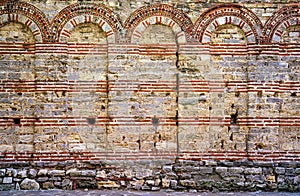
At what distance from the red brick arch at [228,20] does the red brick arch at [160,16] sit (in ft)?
0.61

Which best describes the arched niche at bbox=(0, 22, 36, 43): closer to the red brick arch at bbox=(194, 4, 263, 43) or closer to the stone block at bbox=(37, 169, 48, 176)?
the stone block at bbox=(37, 169, 48, 176)

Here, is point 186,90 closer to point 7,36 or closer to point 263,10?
point 263,10

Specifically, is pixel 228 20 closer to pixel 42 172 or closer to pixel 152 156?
pixel 152 156

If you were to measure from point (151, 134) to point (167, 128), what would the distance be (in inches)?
13.8

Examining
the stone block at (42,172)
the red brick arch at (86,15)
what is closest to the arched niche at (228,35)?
the red brick arch at (86,15)

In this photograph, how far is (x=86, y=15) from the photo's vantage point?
27.4 feet

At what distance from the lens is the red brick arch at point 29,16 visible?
8.26 meters

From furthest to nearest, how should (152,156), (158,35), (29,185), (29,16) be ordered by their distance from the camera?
1. (158,35)
2. (152,156)
3. (29,16)
4. (29,185)

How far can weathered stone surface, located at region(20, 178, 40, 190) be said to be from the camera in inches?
320

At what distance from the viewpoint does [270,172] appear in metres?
8.34

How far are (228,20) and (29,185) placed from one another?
5.20 meters

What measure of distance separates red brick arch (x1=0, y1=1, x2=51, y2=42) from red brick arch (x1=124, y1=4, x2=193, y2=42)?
163cm

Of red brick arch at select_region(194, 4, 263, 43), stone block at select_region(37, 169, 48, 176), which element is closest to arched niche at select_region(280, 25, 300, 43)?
red brick arch at select_region(194, 4, 263, 43)

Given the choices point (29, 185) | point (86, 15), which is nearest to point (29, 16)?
point (86, 15)
